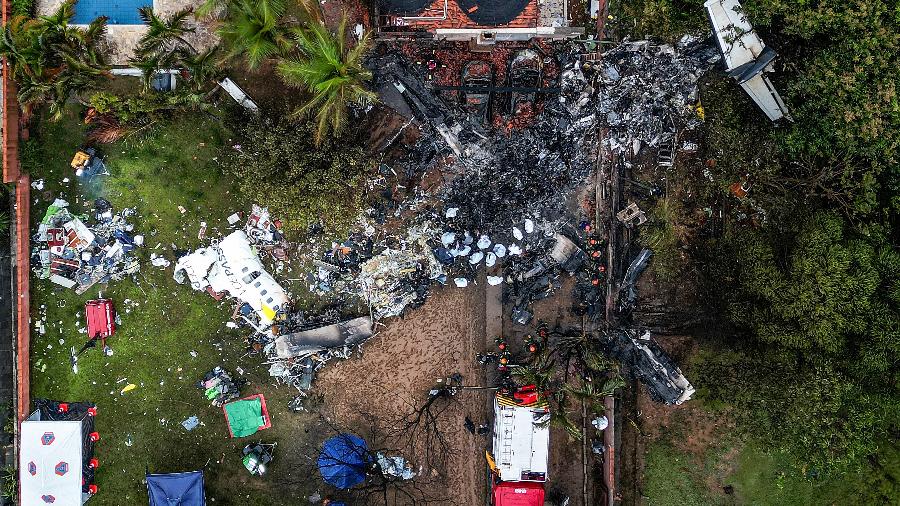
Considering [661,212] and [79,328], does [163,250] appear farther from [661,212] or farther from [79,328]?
[661,212]

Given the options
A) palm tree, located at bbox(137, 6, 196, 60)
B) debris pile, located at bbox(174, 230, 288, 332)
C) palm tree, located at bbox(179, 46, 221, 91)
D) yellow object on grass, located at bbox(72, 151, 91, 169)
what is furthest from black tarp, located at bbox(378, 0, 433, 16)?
yellow object on grass, located at bbox(72, 151, 91, 169)

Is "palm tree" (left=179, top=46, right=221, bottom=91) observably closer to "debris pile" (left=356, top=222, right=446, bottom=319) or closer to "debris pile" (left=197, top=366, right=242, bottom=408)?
"debris pile" (left=356, top=222, right=446, bottom=319)

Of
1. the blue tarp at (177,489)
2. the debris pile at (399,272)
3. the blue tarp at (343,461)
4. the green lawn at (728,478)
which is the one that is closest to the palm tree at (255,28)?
the debris pile at (399,272)

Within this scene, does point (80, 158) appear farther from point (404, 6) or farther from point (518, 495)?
point (518, 495)

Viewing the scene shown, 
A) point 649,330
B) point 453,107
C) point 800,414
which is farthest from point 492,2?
point 800,414

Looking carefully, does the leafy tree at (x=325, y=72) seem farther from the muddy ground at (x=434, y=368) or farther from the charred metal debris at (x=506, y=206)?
the muddy ground at (x=434, y=368)

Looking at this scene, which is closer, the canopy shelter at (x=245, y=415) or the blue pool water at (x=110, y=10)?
the blue pool water at (x=110, y=10)
